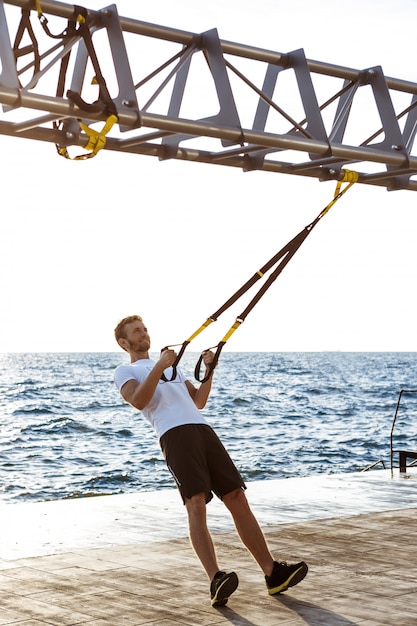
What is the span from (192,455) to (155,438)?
24316 mm

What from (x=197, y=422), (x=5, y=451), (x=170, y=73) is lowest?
(x=5, y=451)

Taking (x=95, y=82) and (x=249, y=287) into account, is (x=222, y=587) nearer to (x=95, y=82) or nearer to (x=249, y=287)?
→ (x=249, y=287)

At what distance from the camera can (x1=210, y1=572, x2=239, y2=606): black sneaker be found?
5.95 meters

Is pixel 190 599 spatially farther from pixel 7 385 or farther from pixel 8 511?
pixel 7 385

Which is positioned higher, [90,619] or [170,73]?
[170,73]

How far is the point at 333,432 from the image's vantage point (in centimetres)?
3247

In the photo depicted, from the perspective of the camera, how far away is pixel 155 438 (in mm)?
30297

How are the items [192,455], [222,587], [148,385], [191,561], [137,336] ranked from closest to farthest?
[222,587]
[148,385]
[192,455]
[137,336]
[191,561]

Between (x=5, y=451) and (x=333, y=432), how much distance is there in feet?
35.8

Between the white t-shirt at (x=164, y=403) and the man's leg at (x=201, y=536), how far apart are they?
0.48 m

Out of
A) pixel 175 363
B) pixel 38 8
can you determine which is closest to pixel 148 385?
pixel 175 363

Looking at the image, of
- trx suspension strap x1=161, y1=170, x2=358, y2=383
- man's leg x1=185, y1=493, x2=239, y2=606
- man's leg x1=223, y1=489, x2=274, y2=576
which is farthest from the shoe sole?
trx suspension strap x1=161, y1=170, x2=358, y2=383

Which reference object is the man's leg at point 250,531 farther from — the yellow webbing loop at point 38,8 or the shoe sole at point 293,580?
the yellow webbing loop at point 38,8

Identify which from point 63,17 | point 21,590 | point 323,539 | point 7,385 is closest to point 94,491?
point 323,539
